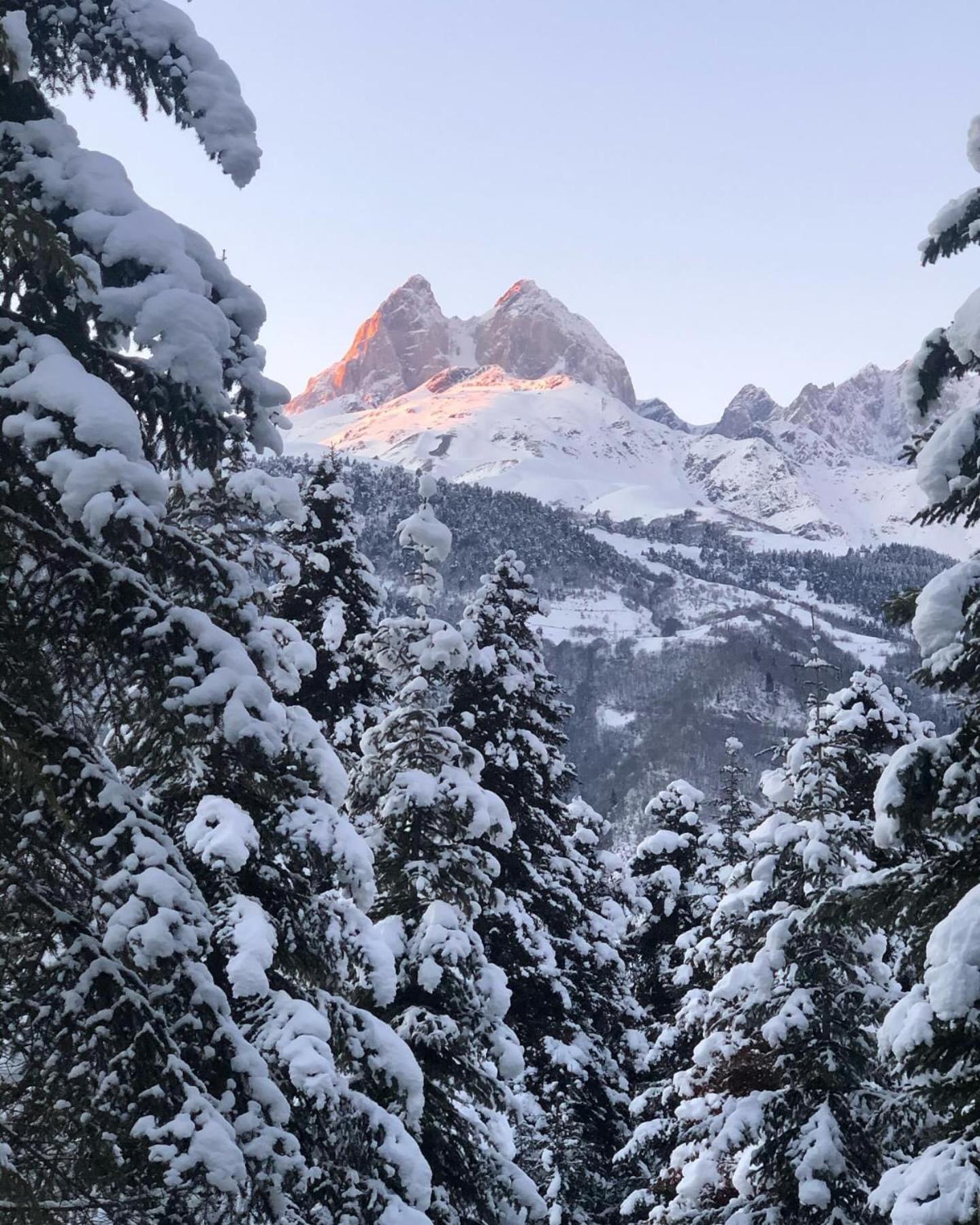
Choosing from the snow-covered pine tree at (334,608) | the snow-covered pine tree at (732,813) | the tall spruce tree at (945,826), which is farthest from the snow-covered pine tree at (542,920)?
the tall spruce tree at (945,826)

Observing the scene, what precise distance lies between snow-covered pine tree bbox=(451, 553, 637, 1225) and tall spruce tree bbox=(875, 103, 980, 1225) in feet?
31.1

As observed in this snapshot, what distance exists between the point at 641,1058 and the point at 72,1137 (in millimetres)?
17234

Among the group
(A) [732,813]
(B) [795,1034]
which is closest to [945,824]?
(B) [795,1034]

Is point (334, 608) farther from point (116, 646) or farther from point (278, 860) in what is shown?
point (116, 646)

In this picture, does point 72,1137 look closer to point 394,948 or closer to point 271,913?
point 271,913

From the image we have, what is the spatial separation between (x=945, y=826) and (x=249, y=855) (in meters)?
5.12

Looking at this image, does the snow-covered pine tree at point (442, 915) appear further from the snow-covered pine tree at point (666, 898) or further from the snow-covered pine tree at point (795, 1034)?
the snow-covered pine tree at point (666, 898)

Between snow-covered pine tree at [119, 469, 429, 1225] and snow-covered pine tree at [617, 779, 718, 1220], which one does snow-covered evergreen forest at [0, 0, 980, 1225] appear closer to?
snow-covered pine tree at [119, 469, 429, 1225]

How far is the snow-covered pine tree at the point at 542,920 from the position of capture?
16453 mm

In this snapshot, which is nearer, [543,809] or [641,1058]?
[543,809]

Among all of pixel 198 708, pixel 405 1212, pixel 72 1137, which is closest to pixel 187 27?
pixel 198 708

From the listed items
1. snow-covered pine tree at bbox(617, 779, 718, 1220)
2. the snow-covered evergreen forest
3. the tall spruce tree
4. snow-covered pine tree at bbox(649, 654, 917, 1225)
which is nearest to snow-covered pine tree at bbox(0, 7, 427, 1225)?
the snow-covered evergreen forest

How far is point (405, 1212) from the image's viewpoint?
8.08 m

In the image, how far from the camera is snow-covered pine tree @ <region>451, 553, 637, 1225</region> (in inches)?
648
